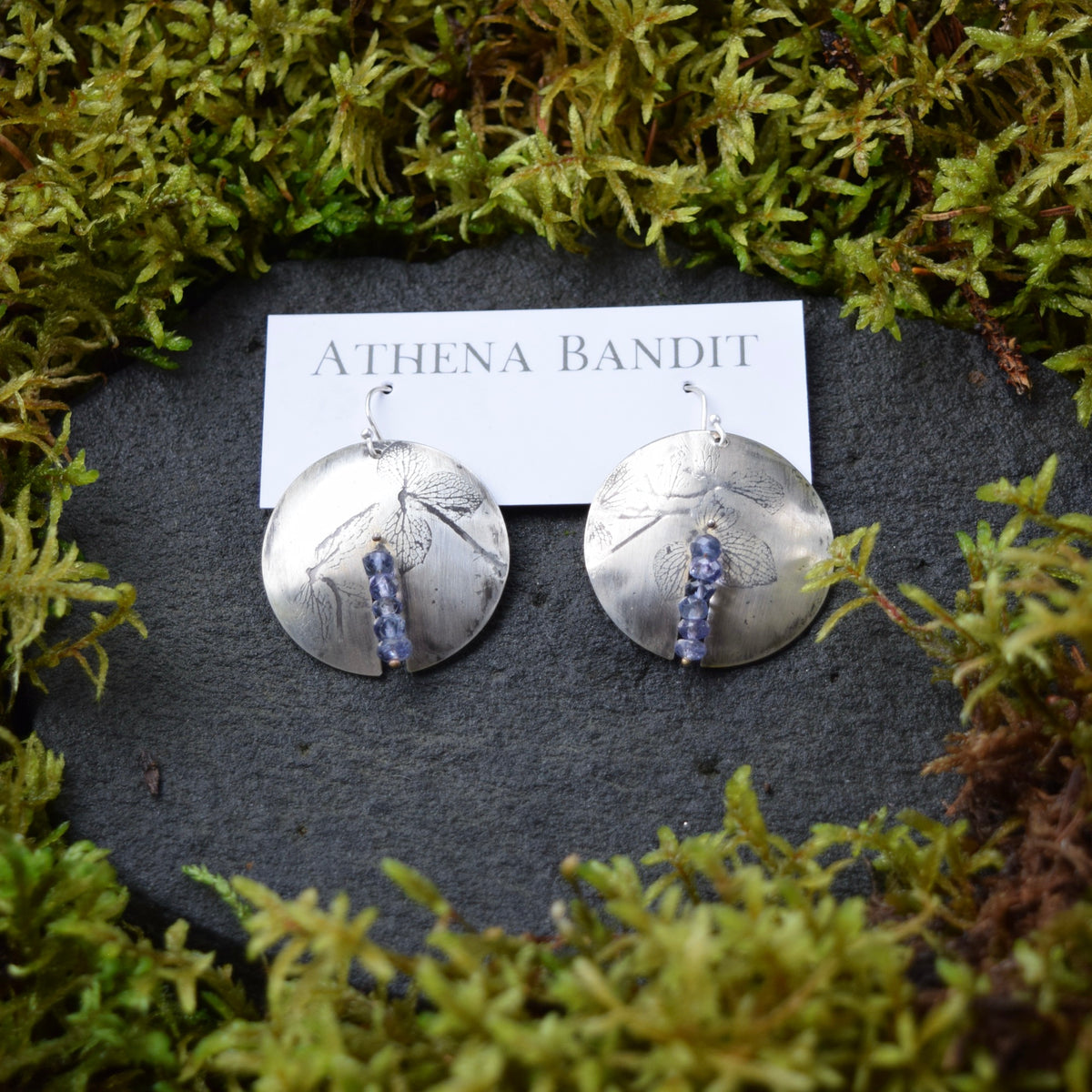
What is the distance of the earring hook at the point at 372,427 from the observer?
1.40 metres

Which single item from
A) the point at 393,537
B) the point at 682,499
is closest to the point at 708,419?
the point at 682,499

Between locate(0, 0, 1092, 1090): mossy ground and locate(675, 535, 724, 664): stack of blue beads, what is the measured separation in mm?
165

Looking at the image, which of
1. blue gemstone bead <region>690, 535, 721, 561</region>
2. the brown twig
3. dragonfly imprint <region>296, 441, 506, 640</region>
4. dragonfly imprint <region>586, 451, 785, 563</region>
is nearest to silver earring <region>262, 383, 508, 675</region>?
dragonfly imprint <region>296, 441, 506, 640</region>

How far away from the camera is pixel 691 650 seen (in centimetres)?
127

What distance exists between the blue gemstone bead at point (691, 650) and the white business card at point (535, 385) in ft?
0.83

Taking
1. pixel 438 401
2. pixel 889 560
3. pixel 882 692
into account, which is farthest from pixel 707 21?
pixel 882 692

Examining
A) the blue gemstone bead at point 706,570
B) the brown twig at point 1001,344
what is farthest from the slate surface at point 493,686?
the blue gemstone bead at point 706,570

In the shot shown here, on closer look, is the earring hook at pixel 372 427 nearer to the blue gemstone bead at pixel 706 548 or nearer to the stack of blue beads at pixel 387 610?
the stack of blue beads at pixel 387 610

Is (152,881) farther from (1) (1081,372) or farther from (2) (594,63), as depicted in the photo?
(1) (1081,372)

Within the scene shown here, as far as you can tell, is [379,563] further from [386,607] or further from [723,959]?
[723,959]

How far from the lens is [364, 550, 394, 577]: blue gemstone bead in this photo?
1309 millimetres

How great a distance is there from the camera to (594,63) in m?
1.38

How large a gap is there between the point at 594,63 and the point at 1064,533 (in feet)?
2.82

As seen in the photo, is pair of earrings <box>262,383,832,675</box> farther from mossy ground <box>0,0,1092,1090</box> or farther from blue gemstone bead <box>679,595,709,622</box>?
mossy ground <box>0,0,1092,1090</box>
